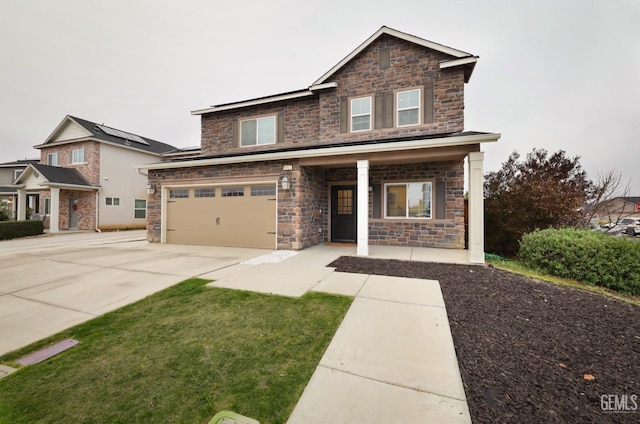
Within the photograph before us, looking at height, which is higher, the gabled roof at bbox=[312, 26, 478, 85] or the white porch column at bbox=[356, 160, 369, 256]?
the gabled roof at bbox=[312, 26, 478, 85]

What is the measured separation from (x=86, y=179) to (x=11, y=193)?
29.6 feet

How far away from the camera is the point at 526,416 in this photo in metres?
1.65

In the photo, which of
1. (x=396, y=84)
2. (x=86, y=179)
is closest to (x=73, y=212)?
(x=86, y=179)

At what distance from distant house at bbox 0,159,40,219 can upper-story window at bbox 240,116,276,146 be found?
54.3 feet

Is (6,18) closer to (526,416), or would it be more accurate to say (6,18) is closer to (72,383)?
(72,383)

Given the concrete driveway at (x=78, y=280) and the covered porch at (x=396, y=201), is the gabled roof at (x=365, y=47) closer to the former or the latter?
the covered porch at (x=396, y=201)

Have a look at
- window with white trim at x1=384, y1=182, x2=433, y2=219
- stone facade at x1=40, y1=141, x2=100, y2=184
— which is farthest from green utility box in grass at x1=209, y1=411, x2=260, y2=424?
stone facade at x1=40, y1=141, x2=100, y2=184

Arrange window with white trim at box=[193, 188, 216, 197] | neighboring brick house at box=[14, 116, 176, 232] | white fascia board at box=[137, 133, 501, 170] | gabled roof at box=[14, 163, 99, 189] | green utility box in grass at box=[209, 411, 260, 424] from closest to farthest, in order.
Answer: green utility box in grass at box=[209, 411, 260, 424]
white fascia board at box=[137, 133, 501, 170]
window with white trim at box=[193, 188, 216, 197]
gabled roof at box=[14, 163, 99, 189]
neighboring brick house at box=[14, 116, 176, 232]

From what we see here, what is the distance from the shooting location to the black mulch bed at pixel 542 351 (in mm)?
1749

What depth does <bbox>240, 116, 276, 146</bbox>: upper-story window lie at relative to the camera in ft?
36.6

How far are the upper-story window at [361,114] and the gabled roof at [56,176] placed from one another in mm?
17523

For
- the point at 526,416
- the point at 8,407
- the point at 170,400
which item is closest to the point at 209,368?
the point at 170,400

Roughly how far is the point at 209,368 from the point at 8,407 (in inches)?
53.4

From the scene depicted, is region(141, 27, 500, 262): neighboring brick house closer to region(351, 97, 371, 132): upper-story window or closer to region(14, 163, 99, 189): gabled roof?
region(351, 97, 371, 132): upper-story window
